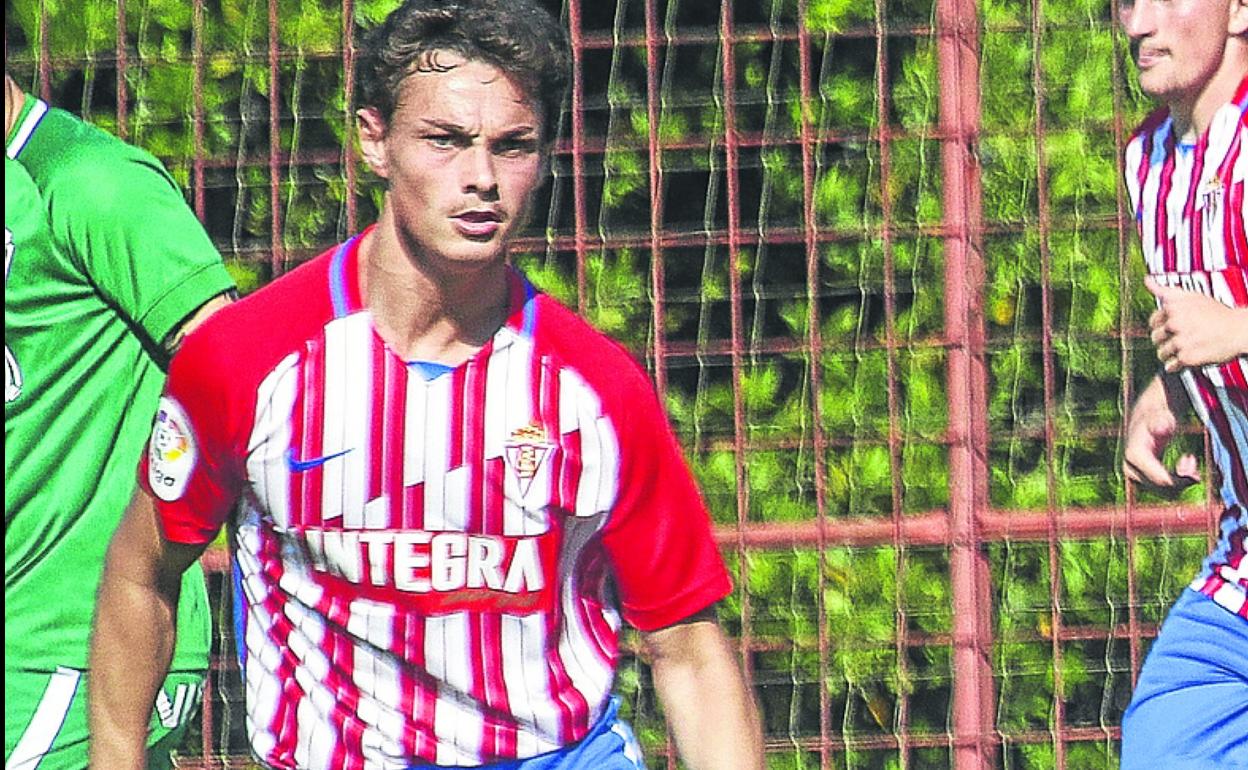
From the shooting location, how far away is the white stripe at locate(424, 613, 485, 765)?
343 cm

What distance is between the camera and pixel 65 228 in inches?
151

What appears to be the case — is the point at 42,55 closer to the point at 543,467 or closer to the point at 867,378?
the point at 543,467

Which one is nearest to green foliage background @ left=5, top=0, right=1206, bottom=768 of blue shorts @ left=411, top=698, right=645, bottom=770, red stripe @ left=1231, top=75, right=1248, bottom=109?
red stripe @ left=1231, top=75, right=1248, bottom=109

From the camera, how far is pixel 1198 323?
367 cm

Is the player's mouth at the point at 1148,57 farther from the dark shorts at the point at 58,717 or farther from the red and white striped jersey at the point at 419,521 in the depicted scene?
the dark shorts at the point at 58,717

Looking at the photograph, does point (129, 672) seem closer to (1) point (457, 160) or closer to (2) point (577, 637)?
(2) point (577, 637)

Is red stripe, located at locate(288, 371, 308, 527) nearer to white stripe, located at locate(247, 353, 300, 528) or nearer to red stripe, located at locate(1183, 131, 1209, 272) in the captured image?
white stripe, located at locate(247, 353, 300, 528)

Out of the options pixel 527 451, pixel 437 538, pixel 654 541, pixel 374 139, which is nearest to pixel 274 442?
pixel 437 538

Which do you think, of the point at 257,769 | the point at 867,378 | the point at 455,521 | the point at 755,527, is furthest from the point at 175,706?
the point at 867,378

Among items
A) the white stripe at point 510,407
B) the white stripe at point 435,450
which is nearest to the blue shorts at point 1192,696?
the white stripe at point 510,407

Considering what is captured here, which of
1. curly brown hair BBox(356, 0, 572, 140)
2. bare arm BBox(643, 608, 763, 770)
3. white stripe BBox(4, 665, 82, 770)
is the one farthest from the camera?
white stripe BBox(4, 665, 82, 770)

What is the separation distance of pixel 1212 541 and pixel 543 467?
4.11ft

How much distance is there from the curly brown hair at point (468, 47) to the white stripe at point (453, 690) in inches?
32.8

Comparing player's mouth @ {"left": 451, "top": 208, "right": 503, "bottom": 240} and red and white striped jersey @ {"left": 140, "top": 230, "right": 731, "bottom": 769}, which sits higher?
player's mouth @ {"left": 451, "top": 208, "right": 503, "bottom": 240}
